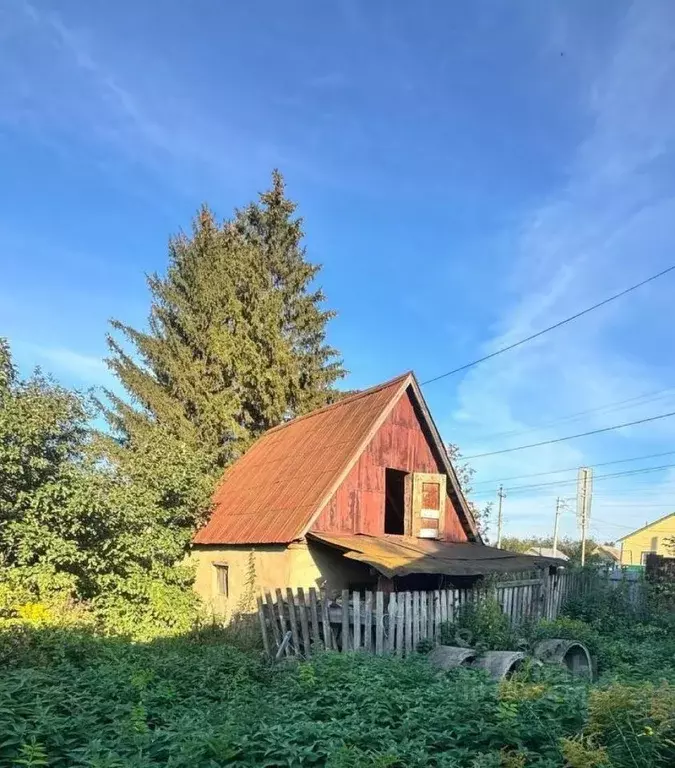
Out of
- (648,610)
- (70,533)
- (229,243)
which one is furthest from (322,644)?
(229,243)

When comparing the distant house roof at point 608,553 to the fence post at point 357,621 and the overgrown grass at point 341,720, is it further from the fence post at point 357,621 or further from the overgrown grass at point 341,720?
the overgrown grass at point 341,720

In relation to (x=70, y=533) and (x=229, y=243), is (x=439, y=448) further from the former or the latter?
(x=229, y=243)

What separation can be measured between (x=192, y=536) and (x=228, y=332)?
31.2 ft

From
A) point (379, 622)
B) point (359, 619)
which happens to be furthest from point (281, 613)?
point (379, 622)

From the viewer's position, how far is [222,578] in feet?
50.0

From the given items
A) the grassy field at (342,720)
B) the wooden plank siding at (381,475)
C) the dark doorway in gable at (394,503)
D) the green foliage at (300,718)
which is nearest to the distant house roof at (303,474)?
the wooden plank siding at (381,475)

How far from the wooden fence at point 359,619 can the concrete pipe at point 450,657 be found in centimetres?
62

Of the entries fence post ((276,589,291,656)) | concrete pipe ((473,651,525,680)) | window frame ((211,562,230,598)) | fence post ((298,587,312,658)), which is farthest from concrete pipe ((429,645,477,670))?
window frame ((211,562,230,598))

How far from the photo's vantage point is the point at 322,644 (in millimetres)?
9820

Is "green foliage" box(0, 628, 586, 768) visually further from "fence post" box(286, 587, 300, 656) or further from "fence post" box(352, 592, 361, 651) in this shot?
"fence post" box(286, 587, 300, 656)

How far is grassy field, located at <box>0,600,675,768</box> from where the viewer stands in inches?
174

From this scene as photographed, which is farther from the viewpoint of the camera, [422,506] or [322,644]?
[422,506]

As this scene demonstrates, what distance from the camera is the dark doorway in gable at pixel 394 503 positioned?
17.3 meters

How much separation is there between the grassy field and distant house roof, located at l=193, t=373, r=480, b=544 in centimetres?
546
